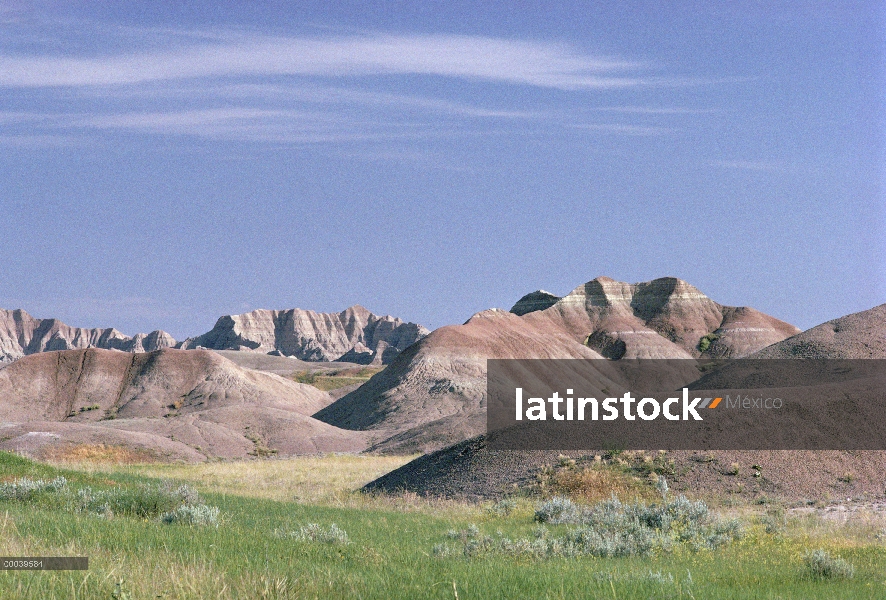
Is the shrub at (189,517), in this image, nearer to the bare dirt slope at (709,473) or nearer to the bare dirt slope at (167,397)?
the bare dirt slope at (709,473)

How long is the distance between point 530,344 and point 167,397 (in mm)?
48201

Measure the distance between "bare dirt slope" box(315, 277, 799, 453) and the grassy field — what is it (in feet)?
143

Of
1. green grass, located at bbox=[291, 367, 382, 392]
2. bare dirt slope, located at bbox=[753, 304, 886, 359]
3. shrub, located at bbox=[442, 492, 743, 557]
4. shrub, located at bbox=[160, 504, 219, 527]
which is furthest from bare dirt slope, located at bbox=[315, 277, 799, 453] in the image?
shrub, located at bbox=[160, 504, 219, 527]

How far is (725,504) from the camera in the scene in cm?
2580

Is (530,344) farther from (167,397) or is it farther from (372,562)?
(372,562)

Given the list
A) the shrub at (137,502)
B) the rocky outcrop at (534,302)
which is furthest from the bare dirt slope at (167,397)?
the rocky outcrop at (534,302)

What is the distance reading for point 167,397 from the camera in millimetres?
98000

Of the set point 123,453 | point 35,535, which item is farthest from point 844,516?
point 123,453

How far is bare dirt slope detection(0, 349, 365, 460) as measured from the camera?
70.6m

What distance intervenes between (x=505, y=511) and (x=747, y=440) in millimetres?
11835

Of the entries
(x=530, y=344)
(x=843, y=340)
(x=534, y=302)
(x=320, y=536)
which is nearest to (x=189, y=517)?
(x=320, y=536)

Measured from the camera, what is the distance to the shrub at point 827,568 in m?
11.6

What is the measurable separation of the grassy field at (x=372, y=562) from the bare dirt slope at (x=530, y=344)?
43.6 metres

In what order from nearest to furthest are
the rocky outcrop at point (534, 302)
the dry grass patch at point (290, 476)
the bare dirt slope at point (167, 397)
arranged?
the dry grass patch at point (290, 476), the bare dirt slope at point (167, 397), the rocky outcrop at point (534, 302)
